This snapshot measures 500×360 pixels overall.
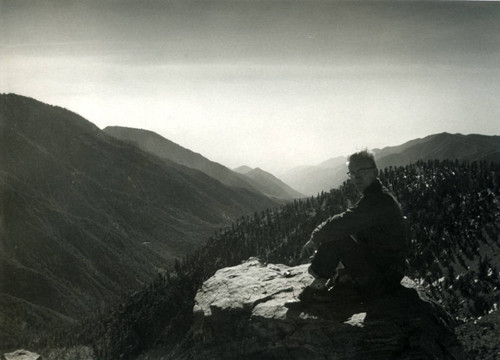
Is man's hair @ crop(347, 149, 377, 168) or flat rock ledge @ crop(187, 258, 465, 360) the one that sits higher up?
man's hair @ crop(347, 149, 377, 168)

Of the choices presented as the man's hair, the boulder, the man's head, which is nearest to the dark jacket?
the man's head

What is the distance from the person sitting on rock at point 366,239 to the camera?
772 centimetres

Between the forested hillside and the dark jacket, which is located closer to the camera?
the dark jacket

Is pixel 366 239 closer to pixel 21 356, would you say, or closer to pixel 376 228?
pixel 376 228

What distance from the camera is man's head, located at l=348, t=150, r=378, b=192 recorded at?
795 centimetres

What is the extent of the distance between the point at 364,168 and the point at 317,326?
3.70 meters

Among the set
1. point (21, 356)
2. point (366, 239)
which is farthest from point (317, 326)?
point (21, 356)

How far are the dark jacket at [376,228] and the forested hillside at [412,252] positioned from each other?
13301 mm

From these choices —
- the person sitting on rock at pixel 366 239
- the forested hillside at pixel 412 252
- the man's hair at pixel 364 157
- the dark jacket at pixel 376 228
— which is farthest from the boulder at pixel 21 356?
the man's hair at pixel 364 157

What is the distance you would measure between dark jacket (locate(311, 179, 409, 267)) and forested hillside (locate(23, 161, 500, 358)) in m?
13.3

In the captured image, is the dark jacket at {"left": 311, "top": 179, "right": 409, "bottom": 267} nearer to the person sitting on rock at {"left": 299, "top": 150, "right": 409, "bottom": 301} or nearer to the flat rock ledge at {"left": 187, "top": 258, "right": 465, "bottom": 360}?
the person sitting on rock at {"left": 299, "top": 150, "right": 409, "bottom": 301}

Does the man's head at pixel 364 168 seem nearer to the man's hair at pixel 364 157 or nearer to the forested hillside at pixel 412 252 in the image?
the man's hair at pixel 364 157

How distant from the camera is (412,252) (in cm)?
4059

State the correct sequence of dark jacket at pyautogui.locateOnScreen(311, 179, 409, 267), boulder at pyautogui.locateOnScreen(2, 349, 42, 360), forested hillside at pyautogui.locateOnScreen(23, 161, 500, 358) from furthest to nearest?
boulder at pyautogui.locateOnScreen(2, 349, 42, 360) → forested hillside at pyautogui.locateOnScreen(23, 161, 500, 358) → dark jacket at pyautogui.locateOnScreen(311, 179, 409, 267)
